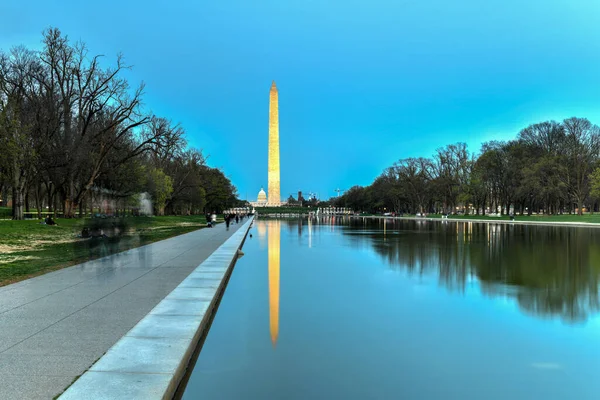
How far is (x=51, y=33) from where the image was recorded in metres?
33.4

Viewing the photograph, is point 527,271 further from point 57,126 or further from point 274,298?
point 57,126

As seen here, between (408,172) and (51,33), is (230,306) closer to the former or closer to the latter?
(51,33)

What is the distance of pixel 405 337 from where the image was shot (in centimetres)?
689

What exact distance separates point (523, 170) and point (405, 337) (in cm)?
5979

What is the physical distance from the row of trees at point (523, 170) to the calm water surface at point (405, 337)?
5132 centimetres

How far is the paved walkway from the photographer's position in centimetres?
488

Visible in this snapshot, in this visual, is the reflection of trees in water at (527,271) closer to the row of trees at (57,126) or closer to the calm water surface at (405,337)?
the calm water surface at (405,337)

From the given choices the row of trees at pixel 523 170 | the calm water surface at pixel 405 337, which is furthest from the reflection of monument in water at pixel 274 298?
the row of trees at pixel 523 170

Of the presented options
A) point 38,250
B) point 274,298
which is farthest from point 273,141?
point 274,298

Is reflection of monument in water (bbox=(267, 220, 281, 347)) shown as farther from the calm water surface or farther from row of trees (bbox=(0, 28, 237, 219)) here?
row of trees (bbox=(0, 28, 237, 219))

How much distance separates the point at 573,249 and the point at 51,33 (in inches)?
1409

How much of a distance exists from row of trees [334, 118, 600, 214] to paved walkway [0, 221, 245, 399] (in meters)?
55.9

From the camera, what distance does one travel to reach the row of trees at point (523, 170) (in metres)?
58.5

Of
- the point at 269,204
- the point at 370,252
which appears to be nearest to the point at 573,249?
the point at 370,252
